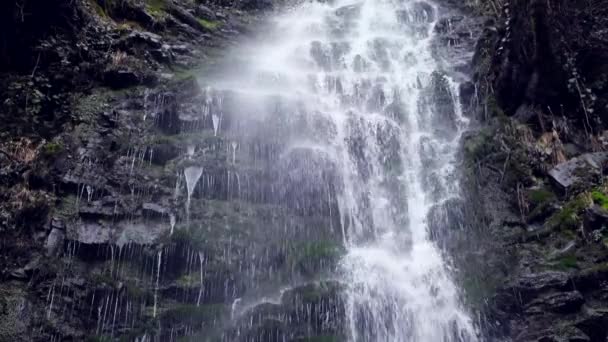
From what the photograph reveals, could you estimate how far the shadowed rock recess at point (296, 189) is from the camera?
1007 cm

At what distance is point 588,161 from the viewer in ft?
35.4

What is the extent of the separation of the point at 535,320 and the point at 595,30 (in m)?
6.73

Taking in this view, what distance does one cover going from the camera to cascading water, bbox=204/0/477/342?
10.5 meters

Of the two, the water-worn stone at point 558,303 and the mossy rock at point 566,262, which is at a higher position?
the mossy rock at point 566,262

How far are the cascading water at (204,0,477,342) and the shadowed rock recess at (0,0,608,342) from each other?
6 centimetres

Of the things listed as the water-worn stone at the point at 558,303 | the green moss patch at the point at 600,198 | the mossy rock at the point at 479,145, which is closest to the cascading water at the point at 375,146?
the mossy rock at the point at 479,145

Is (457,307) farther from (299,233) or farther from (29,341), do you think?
(29,341)

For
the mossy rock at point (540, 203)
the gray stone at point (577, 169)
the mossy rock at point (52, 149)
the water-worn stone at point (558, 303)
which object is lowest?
the water-worn stone at point (558, 303)

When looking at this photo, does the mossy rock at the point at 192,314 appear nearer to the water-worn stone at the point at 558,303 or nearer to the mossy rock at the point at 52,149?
the mossy rock at the point at 52,149

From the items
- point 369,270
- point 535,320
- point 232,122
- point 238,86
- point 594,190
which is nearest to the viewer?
point 535,320

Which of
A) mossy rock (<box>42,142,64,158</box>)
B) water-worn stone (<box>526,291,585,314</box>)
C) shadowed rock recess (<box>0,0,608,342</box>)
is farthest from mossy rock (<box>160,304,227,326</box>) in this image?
water-worn stone (<box>526,291,585,314</box>)

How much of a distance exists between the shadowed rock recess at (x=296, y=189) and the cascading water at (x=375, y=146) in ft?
0.19

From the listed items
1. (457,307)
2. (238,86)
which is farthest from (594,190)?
(238,86)

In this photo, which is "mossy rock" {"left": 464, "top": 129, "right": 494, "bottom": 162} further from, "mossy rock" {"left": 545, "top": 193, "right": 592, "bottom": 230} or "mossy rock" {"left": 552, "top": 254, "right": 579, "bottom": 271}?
"mossy rock" {"left": 552, "top": 254, "right": 579, "bottom": 271}
